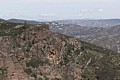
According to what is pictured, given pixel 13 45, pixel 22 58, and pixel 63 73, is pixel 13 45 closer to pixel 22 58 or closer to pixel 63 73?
pixel 22 58

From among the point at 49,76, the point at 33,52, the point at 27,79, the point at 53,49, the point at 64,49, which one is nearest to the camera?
the point at 27,79

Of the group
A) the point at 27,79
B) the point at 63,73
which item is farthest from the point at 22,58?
the point at 63,73

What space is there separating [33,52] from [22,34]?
14234 millimetres

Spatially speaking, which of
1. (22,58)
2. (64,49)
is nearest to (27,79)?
(22,58)

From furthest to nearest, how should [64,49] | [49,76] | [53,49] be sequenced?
[64,49], [53,49], [49,76]

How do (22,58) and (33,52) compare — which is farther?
(33,52)

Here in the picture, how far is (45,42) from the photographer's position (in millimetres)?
174500

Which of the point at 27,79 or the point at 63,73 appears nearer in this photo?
the point at 27,79

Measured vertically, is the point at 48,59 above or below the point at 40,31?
below

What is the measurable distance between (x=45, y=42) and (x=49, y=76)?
91.7 ft

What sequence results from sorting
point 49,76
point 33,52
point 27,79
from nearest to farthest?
1. point 27,79
2. point 49,76
3. point 33,52

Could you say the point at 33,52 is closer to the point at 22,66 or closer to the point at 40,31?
the point at 40,31

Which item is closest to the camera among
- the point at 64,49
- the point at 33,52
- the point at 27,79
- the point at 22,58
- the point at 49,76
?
the point at 27,79

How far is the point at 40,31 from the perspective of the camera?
17550cm
